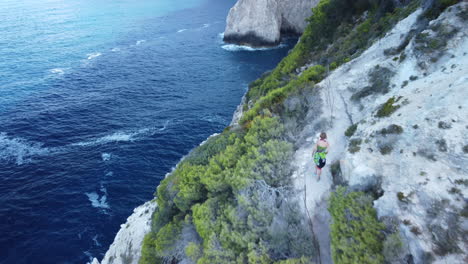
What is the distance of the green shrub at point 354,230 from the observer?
9992mm

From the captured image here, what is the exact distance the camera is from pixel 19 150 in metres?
39.2

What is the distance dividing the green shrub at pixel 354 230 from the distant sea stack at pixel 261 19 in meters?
70.7

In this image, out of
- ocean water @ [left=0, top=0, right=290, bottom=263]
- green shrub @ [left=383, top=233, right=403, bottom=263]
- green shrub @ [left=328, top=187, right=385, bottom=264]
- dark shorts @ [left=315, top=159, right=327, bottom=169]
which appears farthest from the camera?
ocean water @ [left=0, top=0, right=290, bottom=263]

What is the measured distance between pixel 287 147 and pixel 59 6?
15543cm

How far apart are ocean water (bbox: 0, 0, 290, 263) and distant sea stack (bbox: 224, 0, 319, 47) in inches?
166

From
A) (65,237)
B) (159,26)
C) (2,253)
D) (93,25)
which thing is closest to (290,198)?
(65,237)

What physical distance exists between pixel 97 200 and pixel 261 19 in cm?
6262

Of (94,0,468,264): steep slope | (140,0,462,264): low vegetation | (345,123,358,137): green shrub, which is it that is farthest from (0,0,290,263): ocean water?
(345,123,358,137): green shrub

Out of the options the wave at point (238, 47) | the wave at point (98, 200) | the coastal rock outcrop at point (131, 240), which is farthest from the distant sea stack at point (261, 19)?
the coastal rock outcrop at point (131, 240)

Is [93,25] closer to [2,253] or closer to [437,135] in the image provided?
[2,253]

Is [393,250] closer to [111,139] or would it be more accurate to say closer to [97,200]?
[97,200]

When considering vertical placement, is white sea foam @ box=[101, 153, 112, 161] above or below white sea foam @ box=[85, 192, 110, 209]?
above

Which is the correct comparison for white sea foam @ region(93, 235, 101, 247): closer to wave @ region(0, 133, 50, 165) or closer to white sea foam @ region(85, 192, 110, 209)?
white sea foam @ region(85, 192, 110, 209)

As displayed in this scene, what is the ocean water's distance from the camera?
3022 cm
